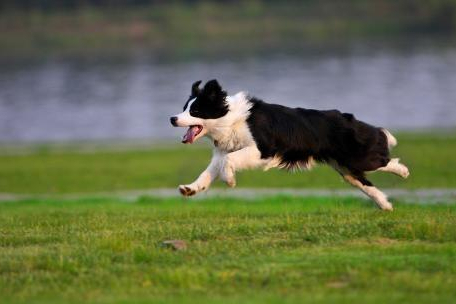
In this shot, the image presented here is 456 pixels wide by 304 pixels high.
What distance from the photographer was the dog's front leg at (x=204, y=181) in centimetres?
1042

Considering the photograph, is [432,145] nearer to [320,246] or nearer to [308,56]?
[320,246]

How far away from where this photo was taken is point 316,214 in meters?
11.4

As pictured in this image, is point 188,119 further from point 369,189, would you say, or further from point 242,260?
point 242,260

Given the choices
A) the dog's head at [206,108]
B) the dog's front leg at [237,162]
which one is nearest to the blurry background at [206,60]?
the dog's head at [206,108]

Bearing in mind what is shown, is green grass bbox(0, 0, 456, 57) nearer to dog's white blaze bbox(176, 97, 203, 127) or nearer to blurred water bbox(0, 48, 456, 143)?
blurred water bbox(0, 48, 456, 143)

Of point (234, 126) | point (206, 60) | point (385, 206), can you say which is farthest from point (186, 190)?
point (206, 60)

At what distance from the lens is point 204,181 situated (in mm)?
10734

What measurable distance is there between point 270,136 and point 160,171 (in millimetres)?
13627

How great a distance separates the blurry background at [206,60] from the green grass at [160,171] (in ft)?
27.2

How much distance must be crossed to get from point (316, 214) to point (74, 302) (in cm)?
442

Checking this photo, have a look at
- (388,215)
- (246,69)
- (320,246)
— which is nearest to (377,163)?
(388,215)

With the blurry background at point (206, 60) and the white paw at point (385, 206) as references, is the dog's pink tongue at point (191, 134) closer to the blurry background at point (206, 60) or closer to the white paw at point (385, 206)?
the white paw at point (385, 206)

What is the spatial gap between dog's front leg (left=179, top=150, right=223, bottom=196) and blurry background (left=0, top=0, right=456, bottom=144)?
25.8 m

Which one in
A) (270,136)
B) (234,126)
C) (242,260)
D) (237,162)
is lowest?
(242,260)
